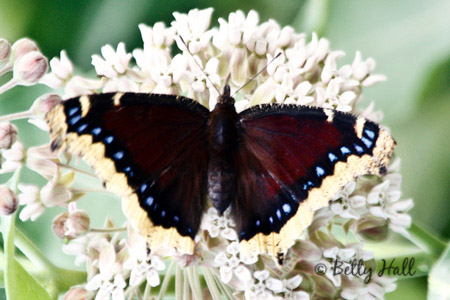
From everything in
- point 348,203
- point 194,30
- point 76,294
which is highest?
point 194,30

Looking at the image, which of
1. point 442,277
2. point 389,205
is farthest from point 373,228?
point 442,277

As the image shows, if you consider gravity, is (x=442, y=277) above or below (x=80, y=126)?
below

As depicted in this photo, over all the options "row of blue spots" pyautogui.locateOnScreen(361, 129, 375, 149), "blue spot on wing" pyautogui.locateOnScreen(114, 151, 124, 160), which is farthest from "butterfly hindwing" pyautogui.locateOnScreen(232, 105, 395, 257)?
"blue spot on wing" pyautogui.locateOnScreen(114, 151, 124, 160)

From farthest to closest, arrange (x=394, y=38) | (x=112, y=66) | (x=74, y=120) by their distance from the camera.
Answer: (x=394, y=38) < (x=112, y=66) < (x=74, y=120)

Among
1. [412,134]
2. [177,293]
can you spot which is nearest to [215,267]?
[177,293]

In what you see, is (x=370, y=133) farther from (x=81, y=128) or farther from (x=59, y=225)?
(x=59, y=225)

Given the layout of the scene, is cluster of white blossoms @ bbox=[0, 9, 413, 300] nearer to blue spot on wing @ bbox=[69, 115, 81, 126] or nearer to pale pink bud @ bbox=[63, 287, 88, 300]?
pale pink bud @ bbox=[63, 287, 88, 300]

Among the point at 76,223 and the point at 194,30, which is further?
the point at 194,30

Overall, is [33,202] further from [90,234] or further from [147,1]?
[147,1]
